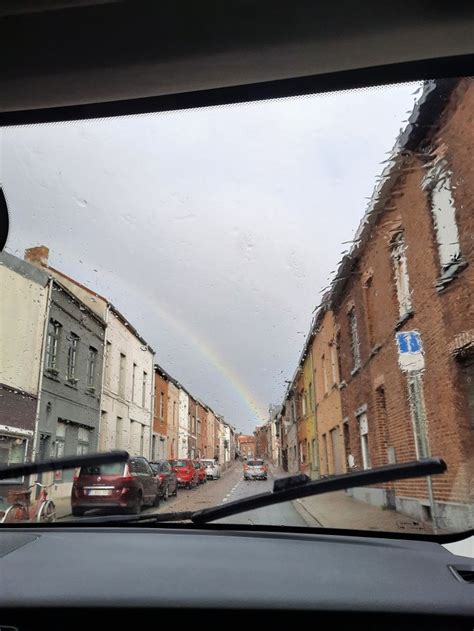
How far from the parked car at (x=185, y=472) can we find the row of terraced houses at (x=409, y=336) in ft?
0.97

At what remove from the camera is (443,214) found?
6.52 ft

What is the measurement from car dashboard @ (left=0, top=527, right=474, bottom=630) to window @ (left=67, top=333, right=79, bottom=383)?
65 cm

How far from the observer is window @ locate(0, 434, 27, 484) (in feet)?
6.74

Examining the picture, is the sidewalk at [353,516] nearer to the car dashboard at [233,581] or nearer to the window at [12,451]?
the car dashboard at [233,581]

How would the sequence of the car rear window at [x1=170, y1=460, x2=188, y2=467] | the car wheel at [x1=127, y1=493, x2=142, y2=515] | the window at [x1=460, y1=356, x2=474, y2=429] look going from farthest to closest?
1. the car rear window at [x1=170, y1=460, x2=188, y2=467]
2. the car wheel at [x1=127, y1=493, x2=142, y2=515]
3. the window at [x1=460, y1=356, x2=474, y2=429]

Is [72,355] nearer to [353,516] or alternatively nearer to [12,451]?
[12,451]

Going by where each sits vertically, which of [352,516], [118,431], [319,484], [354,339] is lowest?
[352,516]

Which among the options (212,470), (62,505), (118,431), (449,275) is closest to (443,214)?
(449,275)

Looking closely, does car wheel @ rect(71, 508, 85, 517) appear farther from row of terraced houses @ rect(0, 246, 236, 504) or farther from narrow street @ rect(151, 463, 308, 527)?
narrow street @ rect(151, 463, 308, 527)

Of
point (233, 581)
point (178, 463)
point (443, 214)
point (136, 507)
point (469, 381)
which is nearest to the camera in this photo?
point (233, 581)

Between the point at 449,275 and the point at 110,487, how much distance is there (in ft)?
4.80

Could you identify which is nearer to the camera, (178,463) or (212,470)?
(212,470)

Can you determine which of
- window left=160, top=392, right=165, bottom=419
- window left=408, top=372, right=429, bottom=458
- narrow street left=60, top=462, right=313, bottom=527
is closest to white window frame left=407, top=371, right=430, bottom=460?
window left=408, top=372, right=429, bottom=458

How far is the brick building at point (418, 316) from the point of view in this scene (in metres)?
1.78
